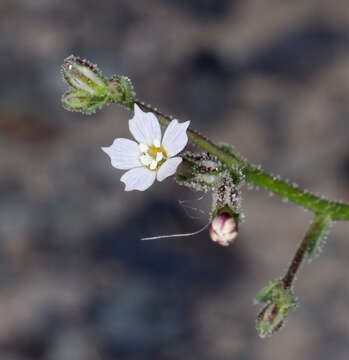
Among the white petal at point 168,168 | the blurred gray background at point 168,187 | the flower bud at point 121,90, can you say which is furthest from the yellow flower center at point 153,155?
the blurred gray background at point 168,187

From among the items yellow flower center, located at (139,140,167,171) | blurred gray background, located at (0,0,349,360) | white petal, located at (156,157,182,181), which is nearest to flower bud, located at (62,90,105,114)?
yellow flower center, located at (139,140,167,171)

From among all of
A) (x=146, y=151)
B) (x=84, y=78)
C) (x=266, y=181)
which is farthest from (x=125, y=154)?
(x=266, y=181)

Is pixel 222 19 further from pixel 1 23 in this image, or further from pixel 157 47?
pixel 1 23

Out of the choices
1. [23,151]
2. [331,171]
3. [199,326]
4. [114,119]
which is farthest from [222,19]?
[199,326]

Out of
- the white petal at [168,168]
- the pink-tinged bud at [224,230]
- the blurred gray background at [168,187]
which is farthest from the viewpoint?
the blurred gray background at [168,187]

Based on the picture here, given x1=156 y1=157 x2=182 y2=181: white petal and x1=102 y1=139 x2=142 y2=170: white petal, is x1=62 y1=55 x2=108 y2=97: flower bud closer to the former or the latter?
x1=102 y1=139 x2=142 y2=170: white petal

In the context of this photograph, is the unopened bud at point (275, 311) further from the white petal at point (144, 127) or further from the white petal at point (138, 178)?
the white petal at point (144, 127)

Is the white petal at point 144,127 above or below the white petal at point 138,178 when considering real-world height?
above
